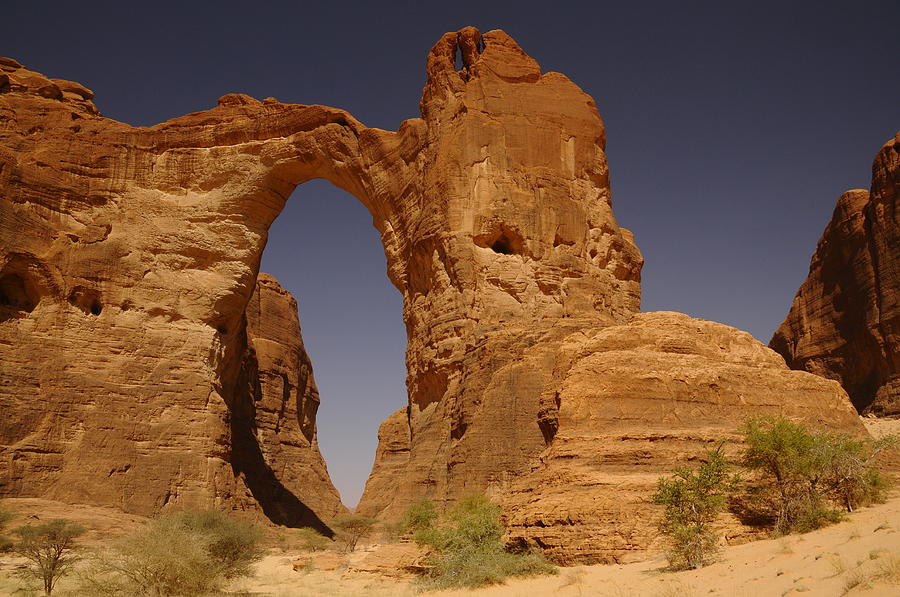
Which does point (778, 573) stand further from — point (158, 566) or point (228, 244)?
point (228, 244)

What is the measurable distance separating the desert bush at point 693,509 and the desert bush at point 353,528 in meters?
21.6

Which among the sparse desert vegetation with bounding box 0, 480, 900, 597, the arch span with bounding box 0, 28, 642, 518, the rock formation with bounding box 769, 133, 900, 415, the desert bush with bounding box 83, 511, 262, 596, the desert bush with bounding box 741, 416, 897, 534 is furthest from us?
the rock formation with bounding box 769, 133, 900, 415

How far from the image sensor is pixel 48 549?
2017 cm

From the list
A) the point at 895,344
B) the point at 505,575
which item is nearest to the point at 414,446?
the point at 505,575

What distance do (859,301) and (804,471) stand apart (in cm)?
3312

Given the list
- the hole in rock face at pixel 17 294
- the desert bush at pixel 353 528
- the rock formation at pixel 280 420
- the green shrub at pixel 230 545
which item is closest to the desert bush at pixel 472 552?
the green shrub at pixel 230 545

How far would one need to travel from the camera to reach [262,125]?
38125mm

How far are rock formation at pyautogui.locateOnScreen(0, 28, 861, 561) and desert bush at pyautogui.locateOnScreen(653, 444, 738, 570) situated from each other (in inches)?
326

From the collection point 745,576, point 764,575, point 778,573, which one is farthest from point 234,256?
point 778,573

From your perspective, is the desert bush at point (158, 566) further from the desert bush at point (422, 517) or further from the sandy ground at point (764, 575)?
the desert bush at point (422, 517)

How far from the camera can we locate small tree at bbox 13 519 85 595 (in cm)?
1930

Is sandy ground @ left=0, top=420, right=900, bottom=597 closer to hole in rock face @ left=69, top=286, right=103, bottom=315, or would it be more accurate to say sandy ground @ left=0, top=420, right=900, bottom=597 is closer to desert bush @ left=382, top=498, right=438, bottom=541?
desert bush @ left=382, top=498, right=438, bottom=541

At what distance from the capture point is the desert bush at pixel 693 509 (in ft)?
41.8

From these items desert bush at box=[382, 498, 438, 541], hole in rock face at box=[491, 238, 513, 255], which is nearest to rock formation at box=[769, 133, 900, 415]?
hole in rock face at box=[491, 238, 513, 255]
